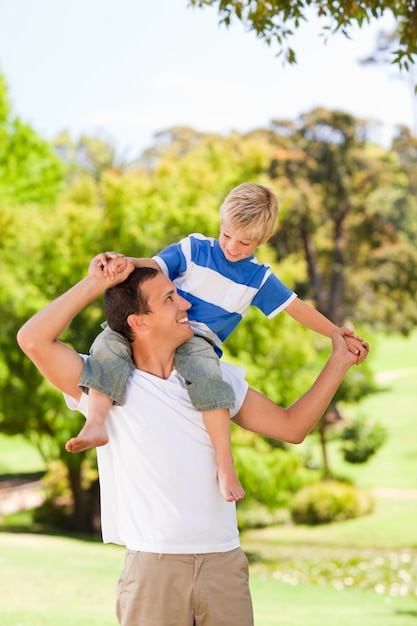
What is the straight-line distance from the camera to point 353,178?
3216 centimetres

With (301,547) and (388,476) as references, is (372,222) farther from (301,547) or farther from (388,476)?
(301,547)

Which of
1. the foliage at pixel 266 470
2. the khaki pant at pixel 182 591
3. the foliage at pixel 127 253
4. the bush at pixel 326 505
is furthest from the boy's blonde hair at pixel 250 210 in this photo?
the bush at pixel 326 505

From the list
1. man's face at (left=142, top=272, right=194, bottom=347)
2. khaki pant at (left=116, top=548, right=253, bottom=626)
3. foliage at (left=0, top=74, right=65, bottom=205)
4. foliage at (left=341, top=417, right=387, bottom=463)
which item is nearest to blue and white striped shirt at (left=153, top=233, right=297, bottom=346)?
man's face at (left=142, top=272, right=194, bottom=347)

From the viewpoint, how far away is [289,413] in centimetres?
265

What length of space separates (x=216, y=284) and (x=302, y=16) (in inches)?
95.8

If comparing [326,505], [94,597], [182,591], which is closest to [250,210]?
[182,591]

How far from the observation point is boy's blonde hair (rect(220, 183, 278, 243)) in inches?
115

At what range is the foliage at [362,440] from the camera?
26.0m

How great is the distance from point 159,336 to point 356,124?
98.6ft

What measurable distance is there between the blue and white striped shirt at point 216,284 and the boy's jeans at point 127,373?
270mm

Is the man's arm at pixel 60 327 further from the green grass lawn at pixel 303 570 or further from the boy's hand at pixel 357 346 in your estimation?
the green grass lawn at pixel 303 570

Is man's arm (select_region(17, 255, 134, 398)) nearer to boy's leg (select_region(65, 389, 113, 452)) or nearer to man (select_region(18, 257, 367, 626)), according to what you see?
man (select_region(18, 257, 367, 626))

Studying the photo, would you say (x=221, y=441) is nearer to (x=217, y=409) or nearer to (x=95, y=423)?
(x=217, y=409)

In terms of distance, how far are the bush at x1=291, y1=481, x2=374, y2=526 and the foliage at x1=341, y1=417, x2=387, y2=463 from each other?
10.1 ft
